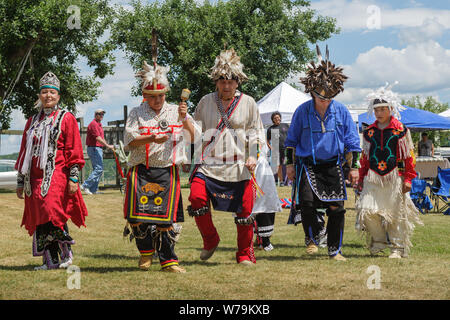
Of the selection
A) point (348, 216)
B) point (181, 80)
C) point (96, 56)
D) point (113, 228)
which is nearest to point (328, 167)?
point (113, 228)

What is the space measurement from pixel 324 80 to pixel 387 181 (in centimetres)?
154

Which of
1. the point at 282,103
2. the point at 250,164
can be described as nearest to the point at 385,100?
the point at 250,164

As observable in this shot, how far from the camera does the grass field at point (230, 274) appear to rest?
15.7 feet

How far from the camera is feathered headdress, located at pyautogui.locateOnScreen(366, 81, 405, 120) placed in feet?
24.2

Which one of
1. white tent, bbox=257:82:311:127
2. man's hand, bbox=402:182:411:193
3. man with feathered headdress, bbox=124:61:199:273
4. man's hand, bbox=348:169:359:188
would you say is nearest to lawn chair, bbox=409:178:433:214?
white tent, bbox=257:82:311:127

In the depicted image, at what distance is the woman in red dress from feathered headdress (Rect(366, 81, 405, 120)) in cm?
367

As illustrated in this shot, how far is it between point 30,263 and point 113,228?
374 cm

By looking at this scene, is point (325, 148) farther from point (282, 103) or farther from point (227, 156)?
point (282, 103)

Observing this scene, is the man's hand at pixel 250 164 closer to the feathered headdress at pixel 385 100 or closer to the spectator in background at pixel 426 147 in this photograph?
the feathered headdress at pixel 385 100

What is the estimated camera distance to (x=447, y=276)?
18.4 feet

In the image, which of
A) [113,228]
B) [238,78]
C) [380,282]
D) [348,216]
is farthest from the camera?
[348,216]

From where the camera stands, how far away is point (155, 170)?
19.4 ft

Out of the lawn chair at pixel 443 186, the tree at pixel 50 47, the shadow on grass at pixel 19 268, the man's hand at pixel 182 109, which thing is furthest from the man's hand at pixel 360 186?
the tree at pixel 50 47

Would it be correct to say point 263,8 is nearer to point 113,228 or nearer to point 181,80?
point 181,80
